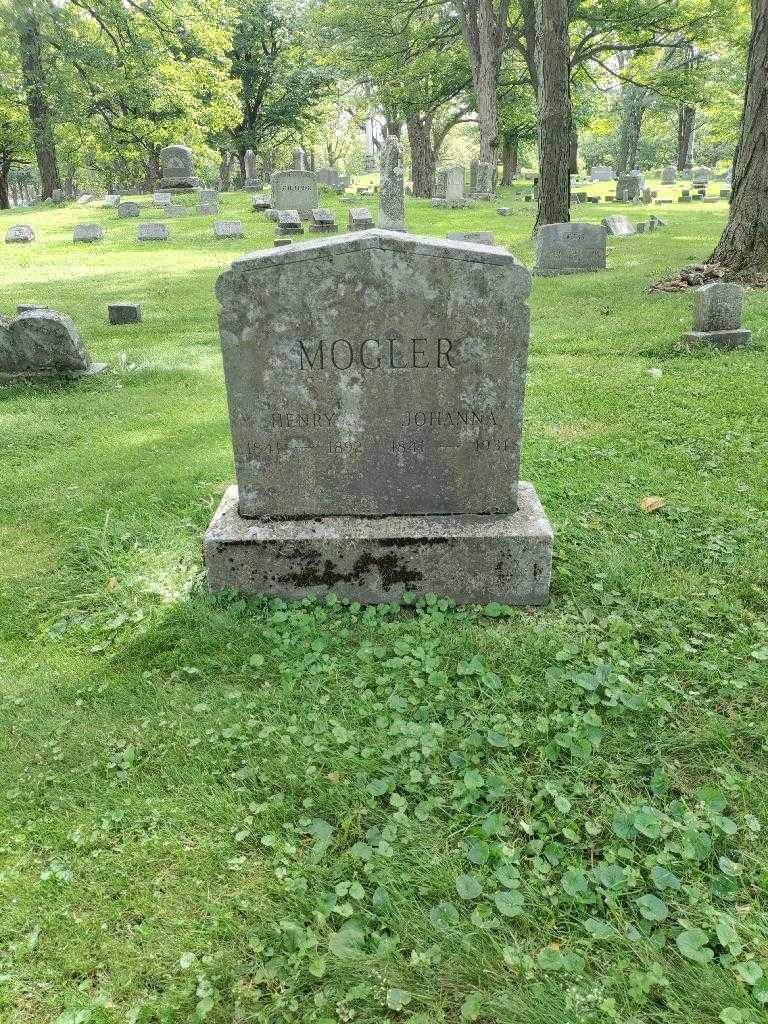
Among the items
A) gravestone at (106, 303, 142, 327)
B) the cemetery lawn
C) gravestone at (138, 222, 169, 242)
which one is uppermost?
gravestone at (138, 222, 169, 242)

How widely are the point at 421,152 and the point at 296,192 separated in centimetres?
1453

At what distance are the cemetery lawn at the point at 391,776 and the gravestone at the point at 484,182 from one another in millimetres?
26114

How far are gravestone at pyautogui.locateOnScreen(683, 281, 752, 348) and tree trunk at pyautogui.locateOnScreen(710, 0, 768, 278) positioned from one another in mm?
2723

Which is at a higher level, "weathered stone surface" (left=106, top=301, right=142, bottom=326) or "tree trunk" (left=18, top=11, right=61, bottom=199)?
"tree trunk" (left=18, top=11, right=61, bottom=199)

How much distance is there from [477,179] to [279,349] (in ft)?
93.2

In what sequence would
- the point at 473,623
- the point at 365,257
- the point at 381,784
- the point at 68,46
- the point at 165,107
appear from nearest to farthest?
the point at 381,784 → the point at 365,257 → the point at 473,623 → the point at 68,46 → the point at 165,107

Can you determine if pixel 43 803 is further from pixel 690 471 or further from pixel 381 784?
pixel 690 471

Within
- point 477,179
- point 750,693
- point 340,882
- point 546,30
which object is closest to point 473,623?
point 750,693

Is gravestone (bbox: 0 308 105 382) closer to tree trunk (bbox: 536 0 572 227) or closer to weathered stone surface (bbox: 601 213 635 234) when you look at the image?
tree trunk (bbox: 536 0 572 227)

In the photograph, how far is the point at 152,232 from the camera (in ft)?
67.2

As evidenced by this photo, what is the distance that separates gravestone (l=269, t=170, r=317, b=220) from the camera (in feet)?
74.7

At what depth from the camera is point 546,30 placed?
43.3 feet

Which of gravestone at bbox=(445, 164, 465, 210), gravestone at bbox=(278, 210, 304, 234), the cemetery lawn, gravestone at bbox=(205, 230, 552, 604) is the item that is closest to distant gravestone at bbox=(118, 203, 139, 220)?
gravestone at bbox=(278, 210, 304, 234)

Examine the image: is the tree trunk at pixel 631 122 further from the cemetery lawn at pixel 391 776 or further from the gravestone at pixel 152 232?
the cemetery lawn at pixel 391 776
